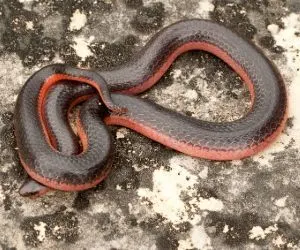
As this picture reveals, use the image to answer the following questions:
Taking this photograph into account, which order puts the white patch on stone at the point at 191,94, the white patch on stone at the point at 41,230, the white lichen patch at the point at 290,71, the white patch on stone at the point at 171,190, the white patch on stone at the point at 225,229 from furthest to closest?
the white patch on stone at the point at 191,94
the white lichen patch at the point at 290,71
the white patch on stone at the point at 171,190
the white patch on stone at the point at 225,229
the white patch on stone at the point at 41,230

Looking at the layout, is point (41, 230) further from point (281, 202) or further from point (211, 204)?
point (281, 202)

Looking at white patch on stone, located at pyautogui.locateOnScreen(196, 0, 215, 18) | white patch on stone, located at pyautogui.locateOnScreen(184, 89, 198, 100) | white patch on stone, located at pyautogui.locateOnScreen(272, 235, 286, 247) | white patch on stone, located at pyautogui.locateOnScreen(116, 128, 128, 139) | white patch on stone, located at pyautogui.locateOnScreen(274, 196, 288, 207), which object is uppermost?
white patch on stone, located at pyautogui.locateOnScreen(196, 0, 215, 18)

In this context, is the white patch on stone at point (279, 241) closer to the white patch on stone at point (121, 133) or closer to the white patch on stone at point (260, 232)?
the white patch on stone at point (260, 232)

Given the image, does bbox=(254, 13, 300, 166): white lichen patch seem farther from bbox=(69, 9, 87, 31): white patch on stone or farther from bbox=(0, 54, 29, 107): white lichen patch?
bbox=(0, 54, 29, 107): white lichen patch

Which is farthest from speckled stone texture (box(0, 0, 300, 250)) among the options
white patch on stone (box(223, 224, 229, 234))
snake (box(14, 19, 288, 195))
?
snake (box(14, 19, 288, 195))

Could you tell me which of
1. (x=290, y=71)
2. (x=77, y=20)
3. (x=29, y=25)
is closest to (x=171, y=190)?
(x=290, y=71)

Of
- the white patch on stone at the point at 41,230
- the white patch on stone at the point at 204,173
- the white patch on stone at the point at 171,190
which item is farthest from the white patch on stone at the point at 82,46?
the white patch on stone at the point at 41,230
